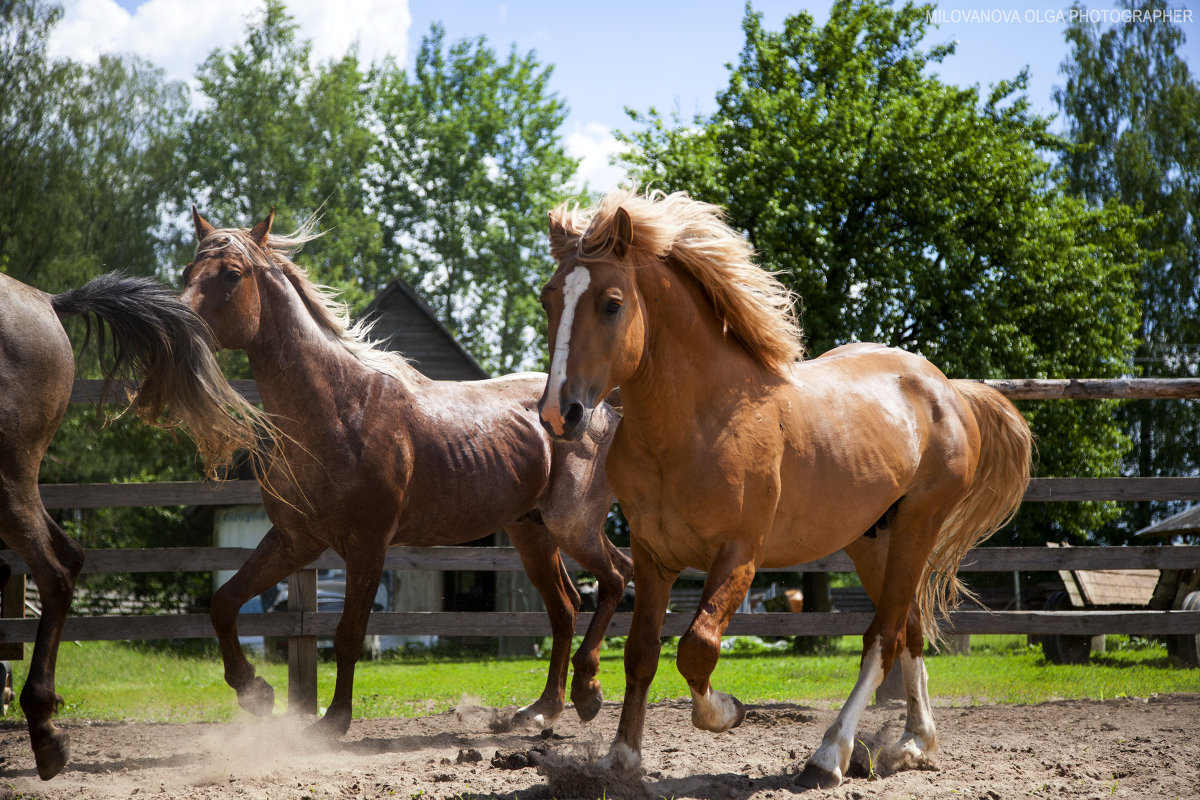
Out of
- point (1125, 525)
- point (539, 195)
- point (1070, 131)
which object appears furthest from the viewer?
point (539, 195)

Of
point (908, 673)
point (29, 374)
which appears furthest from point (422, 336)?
point (908, 673)

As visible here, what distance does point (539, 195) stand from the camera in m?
31.0

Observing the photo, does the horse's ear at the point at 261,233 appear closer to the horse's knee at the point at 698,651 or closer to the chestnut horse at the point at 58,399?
the chestnut horse at the point at 58,399

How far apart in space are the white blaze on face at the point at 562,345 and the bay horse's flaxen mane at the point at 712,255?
193 millimetres

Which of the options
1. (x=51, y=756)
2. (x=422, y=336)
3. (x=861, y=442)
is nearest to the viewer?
(x=51, y=756)

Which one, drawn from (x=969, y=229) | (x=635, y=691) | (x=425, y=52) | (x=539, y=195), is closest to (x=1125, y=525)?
(x=969, y=229)

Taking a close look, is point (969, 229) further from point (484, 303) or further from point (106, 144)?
point (106, 144)

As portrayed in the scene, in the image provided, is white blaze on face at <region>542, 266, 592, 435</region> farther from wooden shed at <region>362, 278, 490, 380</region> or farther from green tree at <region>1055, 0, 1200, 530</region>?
green tree at <region>1055, 0, 1200, 530</region>

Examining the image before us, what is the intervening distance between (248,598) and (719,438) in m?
2.57

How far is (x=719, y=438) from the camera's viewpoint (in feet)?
10.7

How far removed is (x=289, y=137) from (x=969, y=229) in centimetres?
1873

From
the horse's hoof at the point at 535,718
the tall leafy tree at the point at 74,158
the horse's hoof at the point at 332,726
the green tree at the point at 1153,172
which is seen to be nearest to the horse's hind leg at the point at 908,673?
the horse's hoof at the point at 535,718

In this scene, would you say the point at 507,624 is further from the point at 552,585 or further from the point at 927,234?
the point at 927,234

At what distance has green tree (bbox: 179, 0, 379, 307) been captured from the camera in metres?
25.8
